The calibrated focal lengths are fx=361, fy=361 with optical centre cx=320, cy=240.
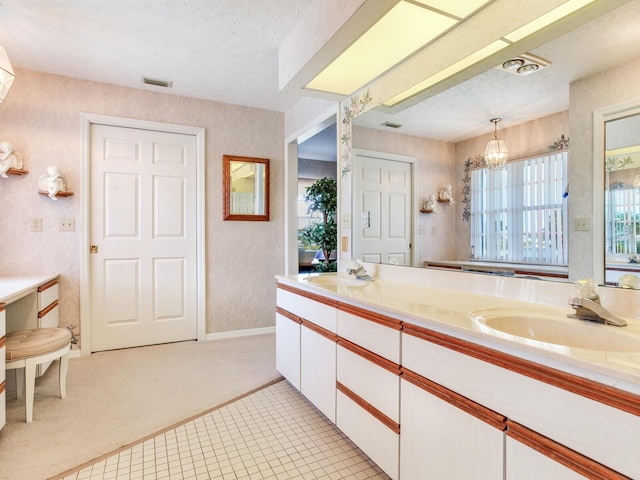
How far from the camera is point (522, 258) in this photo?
154cm

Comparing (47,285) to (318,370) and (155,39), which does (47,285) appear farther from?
(318,370)

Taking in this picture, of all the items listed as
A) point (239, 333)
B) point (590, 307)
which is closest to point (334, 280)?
point (590, 307)

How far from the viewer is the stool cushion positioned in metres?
2.00

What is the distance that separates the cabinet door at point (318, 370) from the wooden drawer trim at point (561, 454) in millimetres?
1019

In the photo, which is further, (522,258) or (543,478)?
(522,258)

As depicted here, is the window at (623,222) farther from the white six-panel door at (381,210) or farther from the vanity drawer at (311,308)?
the vanity drawer at (311,308)

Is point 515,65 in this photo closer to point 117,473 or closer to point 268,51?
point 268,51

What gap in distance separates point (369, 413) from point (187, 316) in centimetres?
257

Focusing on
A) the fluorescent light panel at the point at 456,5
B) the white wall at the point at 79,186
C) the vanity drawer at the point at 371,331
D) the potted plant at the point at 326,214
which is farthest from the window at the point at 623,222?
the white wall at the point at 79,186

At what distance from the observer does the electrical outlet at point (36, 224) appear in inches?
118

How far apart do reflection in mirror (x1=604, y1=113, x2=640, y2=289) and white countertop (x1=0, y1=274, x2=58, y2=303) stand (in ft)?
8.90

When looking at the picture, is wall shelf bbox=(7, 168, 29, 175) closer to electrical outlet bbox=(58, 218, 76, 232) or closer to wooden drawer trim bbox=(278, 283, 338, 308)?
electrical outlet bbox=(58, 218, 76, 232)

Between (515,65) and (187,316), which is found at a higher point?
(515,65)

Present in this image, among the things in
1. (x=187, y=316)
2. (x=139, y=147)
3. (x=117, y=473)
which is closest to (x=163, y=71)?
(x=139, y=147)
